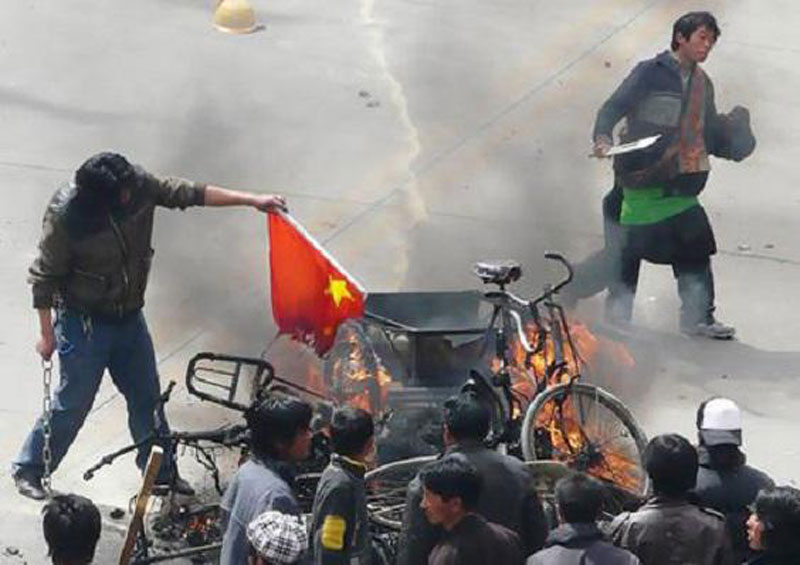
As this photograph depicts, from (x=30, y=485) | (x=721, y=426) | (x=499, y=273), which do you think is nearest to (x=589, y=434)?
(x=499, y=273)

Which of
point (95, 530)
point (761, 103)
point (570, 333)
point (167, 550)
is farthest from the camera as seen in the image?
point (761, 103)

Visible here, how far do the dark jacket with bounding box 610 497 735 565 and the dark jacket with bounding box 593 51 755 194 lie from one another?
13.5 feet

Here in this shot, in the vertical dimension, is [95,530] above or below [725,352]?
below

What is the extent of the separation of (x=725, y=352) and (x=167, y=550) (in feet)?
12.2

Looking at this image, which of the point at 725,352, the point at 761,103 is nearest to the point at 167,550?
the point at 725,352

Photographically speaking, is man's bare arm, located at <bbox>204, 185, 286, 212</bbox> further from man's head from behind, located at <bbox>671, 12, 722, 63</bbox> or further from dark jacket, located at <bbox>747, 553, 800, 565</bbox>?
dark jacket, located at <bbox>747, 553, 800, 565</bbox>

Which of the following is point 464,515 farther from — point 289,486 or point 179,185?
point 179,185

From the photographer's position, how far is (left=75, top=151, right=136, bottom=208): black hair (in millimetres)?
9234

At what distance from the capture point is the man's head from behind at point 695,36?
11367 mm

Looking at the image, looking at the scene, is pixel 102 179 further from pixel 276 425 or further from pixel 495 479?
pixel 495 479

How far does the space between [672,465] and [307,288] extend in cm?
256

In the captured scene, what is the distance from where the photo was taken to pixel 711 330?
38.8 feet

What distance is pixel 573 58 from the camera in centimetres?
1556

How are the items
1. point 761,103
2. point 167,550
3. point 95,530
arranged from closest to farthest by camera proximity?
point 95,530, point 167,550, point 761,103
